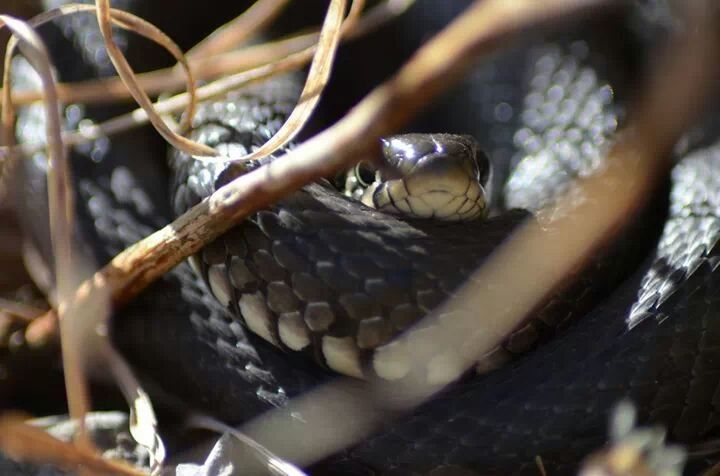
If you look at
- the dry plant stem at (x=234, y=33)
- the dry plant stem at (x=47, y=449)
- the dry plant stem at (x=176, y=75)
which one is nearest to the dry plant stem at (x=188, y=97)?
the dry plant stem at (x=176, y=75)

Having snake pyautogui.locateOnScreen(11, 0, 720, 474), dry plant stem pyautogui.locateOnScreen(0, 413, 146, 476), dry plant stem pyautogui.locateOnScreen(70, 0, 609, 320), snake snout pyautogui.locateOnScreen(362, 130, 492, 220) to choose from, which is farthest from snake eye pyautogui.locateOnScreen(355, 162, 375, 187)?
dry plant stem pyautogui.locateOnScreen(0, 413, 146, 476)

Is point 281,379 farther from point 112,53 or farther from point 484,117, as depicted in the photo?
point 484,117

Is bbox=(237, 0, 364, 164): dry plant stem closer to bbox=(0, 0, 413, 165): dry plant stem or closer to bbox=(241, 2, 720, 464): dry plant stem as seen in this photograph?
bbox=(0, 0, 413, 165): dry plant stem

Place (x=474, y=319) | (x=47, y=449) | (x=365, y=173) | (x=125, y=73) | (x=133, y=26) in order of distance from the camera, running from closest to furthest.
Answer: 1. (x=47, y=449)
2. (x=125, y=73)
3. (x=133, y=26)
4. (x=474, y=319)
5. (x=365, y=173)

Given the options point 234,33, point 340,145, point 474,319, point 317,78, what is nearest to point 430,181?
point 474,319

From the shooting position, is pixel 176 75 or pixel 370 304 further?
pixel 176 75

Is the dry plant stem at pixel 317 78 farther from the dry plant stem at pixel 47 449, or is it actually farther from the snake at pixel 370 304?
the dry plant stem at pixel 47 449

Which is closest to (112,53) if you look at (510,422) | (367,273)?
(367,273)

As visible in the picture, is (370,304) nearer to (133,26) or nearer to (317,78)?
(317,78)
